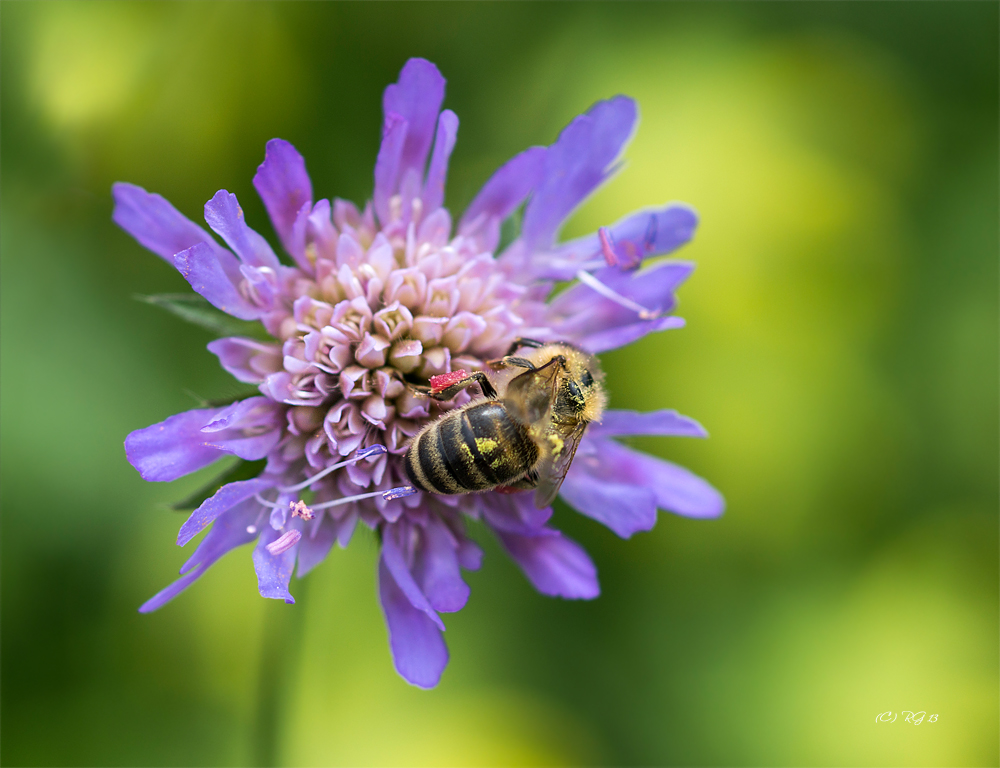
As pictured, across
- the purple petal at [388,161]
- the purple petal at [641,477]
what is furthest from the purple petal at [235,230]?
the purple petal at [641,477]

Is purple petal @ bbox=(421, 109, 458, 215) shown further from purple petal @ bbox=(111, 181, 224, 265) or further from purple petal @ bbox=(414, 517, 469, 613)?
purple petal @ bbox=(414, 517, 469, 613)

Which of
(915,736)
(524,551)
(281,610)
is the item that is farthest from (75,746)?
(915,736)

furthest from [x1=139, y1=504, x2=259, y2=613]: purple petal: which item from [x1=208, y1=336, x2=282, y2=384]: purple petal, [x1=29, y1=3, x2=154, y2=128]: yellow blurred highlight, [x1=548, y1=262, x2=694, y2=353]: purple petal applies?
[x1=29, y1=3, x2=154, y2=128]: yellow blurred highlight

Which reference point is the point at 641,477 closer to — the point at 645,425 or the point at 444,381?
the point at 645,425

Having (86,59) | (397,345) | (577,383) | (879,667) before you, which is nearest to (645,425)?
(577,383)
